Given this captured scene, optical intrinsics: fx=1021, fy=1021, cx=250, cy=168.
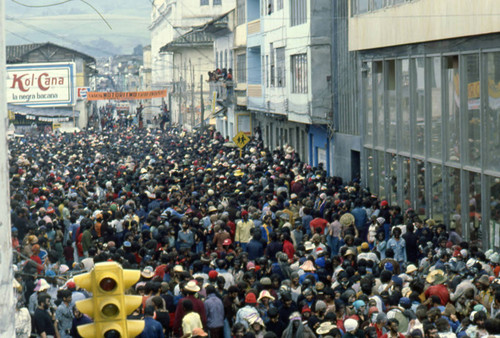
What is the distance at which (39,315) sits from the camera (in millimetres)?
13242

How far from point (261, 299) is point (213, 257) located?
11.5 feet

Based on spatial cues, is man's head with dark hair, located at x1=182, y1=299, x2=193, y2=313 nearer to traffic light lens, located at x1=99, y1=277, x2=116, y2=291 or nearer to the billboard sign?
traffic light lens, located at x1=99, y1=277, x2=116, y2=291

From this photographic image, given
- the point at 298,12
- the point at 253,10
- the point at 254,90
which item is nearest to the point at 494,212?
the point at 298,12

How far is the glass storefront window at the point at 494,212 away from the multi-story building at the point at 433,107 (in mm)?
20

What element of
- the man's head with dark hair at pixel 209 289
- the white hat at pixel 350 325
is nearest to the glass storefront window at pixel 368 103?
the man's head with dark hair at pixel 209 289

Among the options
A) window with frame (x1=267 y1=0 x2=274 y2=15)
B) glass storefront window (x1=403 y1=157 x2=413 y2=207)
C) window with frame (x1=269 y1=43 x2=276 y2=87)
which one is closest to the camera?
glass storefront window (x1=403 y1=157 x2=413 y2=207)

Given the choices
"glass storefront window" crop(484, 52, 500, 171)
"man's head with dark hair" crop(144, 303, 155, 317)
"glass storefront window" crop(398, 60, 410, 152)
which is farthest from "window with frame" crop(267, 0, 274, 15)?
"man's head with dark hair" crop(144, 303, 155, 317)

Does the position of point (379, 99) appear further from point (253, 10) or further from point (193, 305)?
point (253, 10)

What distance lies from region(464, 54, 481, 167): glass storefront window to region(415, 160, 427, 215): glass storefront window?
3478mm

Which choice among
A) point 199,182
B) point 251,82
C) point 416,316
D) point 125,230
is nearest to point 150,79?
point 251,82

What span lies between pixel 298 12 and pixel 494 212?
1846 cm

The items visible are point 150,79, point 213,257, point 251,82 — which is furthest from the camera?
point 150,79

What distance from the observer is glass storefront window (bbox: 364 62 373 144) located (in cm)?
3039

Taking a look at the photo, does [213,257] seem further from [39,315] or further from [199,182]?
[199,182]
